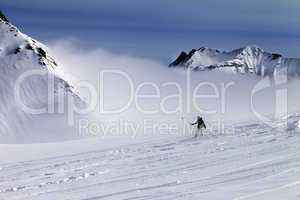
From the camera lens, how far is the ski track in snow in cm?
1377

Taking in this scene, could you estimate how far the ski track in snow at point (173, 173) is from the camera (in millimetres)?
13766

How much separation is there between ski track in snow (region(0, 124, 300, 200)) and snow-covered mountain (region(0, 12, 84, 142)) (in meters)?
43.9

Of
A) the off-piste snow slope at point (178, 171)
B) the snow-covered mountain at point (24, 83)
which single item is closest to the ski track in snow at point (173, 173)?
the off-piste snow slope at point (178, 171)

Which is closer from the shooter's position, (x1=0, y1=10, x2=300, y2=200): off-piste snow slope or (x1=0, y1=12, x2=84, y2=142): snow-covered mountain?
(x1=0, y1=10, x2=300, y2=200): off-piste snow slope

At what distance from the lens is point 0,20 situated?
118m

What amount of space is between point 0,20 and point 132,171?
10504cm

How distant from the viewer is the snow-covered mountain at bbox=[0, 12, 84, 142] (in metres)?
80.3

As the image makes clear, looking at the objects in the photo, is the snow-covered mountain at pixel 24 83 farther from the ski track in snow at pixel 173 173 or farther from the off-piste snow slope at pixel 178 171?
the ski track in snow at pixel 173 173

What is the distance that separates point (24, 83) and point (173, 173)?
88698 millimetres

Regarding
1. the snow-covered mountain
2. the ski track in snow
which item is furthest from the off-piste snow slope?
the snow-covered mountain

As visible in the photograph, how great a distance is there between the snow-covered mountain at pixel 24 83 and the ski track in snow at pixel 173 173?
144ft

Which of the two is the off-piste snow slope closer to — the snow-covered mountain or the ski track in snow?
the ski track in snow

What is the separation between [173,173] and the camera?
666 inches

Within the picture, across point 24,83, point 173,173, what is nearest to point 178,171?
point 173,173
